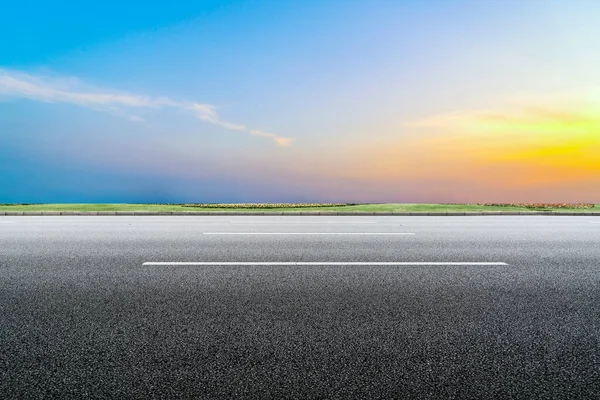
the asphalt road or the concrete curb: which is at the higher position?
the concrete curb

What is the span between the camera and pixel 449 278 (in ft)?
20.0

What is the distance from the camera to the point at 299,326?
13.6ft

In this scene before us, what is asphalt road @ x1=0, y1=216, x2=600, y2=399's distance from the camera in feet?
9.99

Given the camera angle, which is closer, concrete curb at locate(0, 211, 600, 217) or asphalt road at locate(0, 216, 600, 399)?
asphalt road at locate(0, 216, 600, 399)

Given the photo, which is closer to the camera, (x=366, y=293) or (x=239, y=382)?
(x=239, y=382)

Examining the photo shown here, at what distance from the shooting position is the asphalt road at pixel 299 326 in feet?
9.99

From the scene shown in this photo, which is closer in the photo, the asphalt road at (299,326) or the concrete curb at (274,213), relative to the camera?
the asphalt road at (299,326)

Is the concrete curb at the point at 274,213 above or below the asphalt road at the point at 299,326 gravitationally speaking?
above

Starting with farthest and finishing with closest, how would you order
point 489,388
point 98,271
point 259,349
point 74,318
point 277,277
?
point 98,271, point 277,277, point 74,318, point 259,349, point 489,388

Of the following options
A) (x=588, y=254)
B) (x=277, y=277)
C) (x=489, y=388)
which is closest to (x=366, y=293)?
(x=277, y=277)

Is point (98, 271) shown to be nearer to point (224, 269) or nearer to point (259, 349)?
point (224, 269)

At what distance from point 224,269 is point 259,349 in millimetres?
3109

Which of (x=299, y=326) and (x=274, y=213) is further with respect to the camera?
(x=274, y=213)

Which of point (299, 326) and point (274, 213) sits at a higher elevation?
point (274, 213)
